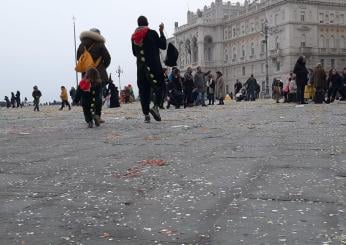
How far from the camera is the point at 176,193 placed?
315 cm

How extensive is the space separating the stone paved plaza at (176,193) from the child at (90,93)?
288 centimetres

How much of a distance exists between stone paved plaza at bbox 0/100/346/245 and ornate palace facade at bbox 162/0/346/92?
74294mm

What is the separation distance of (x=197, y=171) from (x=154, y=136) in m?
2.60

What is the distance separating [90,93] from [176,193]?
18.5 ft

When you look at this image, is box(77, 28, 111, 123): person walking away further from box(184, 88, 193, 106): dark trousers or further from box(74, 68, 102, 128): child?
box(184, 88, 193, 106): dark trousers

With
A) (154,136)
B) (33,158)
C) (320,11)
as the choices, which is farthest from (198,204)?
(320,11)

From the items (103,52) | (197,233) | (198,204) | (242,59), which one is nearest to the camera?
(197,233)

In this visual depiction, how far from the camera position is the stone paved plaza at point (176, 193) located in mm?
2373

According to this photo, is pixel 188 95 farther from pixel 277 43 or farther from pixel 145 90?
pixel 277 43

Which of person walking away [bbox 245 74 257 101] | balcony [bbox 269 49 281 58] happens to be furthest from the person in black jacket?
balcony [bbox 269 49 281 58]

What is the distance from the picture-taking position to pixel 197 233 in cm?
237

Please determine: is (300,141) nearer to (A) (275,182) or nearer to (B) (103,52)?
(A) (275,182)

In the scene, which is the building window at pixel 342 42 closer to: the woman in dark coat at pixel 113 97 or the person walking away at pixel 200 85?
the person walking away at pixel 200 85

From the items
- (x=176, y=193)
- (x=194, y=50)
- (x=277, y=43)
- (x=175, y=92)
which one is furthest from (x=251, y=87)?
(x=194, y=50)
